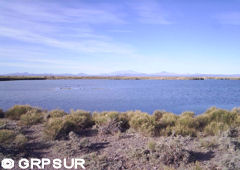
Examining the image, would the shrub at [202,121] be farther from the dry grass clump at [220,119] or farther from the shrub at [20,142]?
the shrub at [20,142]

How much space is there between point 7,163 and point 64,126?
2558 millimetres

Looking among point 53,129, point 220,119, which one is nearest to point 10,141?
point 53,129

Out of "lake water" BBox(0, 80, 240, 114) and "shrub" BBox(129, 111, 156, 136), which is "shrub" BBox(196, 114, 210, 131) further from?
"lake water" BBox(0, 80, 240, 114)

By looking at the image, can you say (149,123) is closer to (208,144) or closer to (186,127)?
(186,127)

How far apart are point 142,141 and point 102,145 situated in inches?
54.3

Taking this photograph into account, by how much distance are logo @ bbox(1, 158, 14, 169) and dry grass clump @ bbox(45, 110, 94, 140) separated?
174cm

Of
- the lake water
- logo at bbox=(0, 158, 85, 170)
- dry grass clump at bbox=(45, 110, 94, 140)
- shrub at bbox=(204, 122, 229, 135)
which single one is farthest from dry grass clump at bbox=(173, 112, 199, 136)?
the lake water

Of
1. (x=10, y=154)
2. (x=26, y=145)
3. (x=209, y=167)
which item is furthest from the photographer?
(x=26, y=145)

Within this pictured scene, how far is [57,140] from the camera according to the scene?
6.86 metres

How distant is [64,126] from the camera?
24.9 feet

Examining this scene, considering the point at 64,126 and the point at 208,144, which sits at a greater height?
the point at 64,126

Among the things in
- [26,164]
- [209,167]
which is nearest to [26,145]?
[26,164]

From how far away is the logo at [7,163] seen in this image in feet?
16.6

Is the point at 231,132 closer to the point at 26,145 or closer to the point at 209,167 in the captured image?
the point at 209,167
